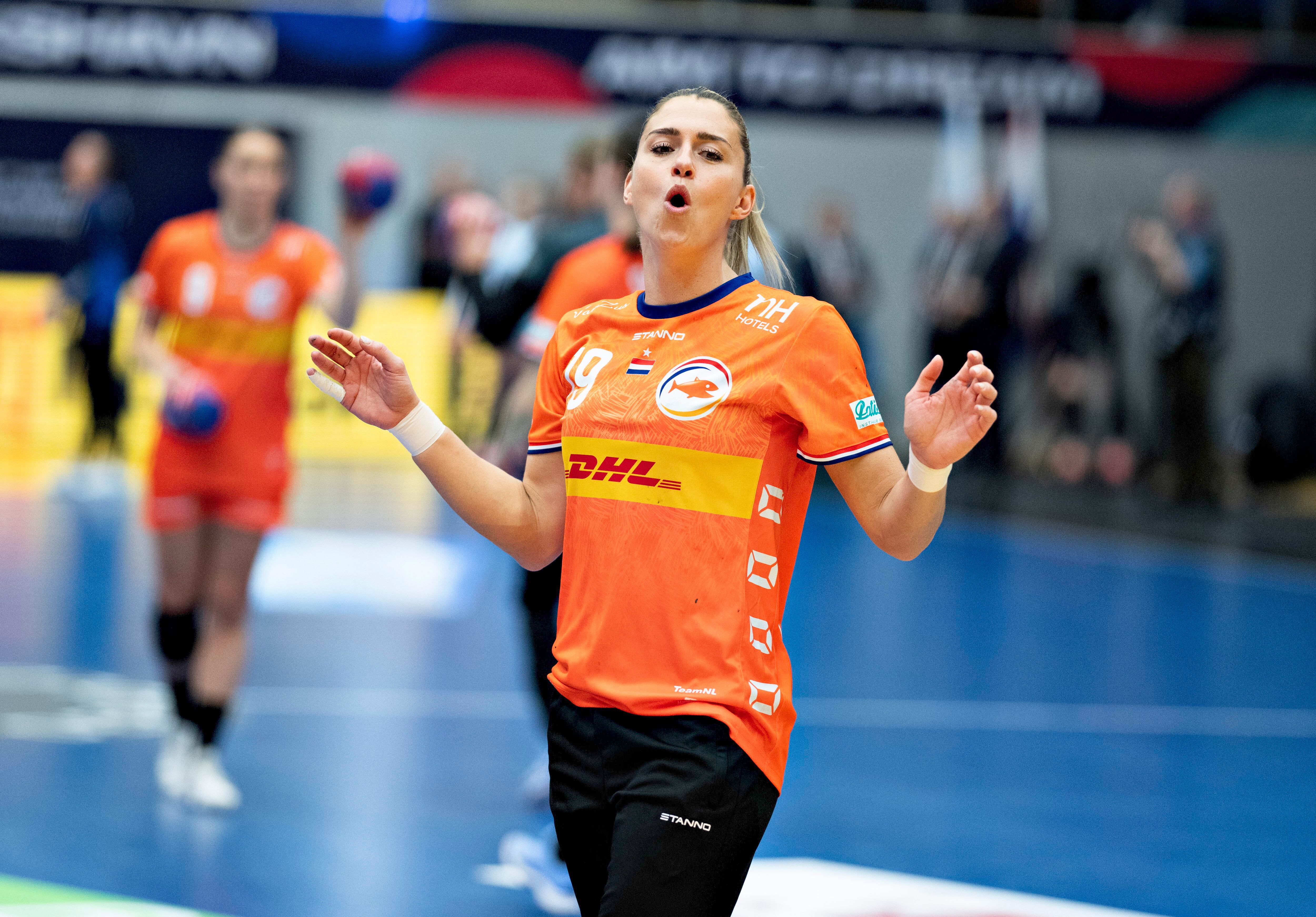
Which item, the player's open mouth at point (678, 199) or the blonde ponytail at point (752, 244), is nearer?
the player's open mouth at point (678, 199)

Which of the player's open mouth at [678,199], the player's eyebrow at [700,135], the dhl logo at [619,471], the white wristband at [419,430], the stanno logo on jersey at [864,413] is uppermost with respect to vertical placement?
the player's eyebrow at [700,135]

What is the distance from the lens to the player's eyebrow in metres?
2.49

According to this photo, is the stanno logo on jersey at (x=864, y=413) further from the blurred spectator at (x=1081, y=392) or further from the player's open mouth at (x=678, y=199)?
the blurred spectator at (x=1081, y=392)

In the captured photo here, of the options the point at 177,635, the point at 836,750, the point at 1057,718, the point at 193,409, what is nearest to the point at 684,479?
the point at 193,409

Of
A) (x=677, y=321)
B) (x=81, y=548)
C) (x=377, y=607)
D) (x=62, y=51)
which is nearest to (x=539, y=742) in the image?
(x=377, y=607)

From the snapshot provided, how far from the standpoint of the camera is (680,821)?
2354 mm

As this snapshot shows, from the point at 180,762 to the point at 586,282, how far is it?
218 centimetres

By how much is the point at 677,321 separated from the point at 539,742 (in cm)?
371

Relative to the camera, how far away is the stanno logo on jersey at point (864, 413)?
243 cm

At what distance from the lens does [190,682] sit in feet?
17.4

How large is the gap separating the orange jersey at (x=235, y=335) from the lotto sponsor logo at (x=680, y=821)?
322 centimetres

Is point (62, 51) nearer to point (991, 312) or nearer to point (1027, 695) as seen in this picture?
point (991, 312)

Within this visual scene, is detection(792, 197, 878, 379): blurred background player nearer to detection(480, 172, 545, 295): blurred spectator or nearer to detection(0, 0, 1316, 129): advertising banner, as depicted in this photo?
detection(0, 0, 1316, 129): advertising banner

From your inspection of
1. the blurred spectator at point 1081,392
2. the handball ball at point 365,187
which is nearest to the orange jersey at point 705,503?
the handball ball at point 365,187
